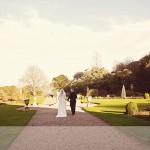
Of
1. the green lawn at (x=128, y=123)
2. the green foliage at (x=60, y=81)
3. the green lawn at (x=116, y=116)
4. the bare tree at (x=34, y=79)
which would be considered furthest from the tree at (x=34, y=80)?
the green lawn at (x=128, y=123)

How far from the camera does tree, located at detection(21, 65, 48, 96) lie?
3056 inches

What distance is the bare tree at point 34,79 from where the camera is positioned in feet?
255

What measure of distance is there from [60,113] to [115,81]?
48763mm

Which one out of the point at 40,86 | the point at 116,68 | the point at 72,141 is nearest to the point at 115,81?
the point at 116,68

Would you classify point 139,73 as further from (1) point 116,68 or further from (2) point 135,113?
(2) point 135,113

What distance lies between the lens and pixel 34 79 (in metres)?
78.4

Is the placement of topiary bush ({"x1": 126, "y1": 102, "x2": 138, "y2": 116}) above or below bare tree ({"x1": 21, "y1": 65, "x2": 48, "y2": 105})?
below

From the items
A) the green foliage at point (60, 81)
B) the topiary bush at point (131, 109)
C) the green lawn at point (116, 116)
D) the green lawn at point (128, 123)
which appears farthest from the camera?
the green foliage at point (60, 81)

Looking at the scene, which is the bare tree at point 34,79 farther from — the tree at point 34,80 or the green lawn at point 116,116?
the green lawn at point 116,116

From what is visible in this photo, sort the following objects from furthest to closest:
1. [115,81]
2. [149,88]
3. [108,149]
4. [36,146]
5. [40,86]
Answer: [40,86], [115,81], [149,88], [36,146], [108,149]

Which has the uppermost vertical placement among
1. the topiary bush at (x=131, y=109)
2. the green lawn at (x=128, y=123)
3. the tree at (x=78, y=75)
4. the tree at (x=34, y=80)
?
the tree at (x=78, y=75)

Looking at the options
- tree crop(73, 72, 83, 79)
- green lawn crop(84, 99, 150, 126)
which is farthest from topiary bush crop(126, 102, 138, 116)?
tree crop(73, 72, 83, 79)

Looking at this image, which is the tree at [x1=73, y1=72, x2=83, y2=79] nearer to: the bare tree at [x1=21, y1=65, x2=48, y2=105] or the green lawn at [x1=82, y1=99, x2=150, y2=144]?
the bare tree at [x1=21, y1=65, x2=48, y2=105]

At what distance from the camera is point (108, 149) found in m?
7.94
